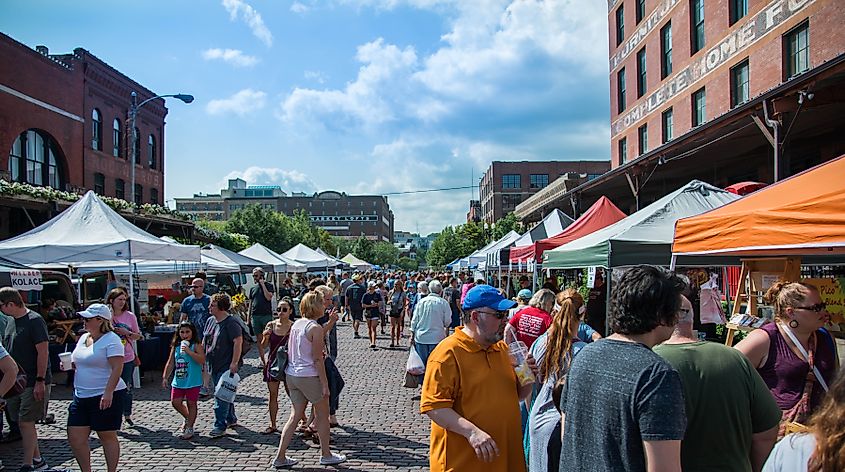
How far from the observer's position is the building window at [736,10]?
18688 mm

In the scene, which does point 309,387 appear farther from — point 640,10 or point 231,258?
point 640,10

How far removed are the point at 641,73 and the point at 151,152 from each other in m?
28.7

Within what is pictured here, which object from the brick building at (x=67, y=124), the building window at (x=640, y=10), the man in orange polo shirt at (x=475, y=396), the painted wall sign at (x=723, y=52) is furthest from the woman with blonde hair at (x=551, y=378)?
the building window at (x=640, y=10)

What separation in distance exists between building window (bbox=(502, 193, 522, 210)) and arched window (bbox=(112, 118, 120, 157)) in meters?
62.1

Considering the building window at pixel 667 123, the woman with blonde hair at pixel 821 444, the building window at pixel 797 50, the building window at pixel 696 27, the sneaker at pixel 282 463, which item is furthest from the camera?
the building window at pixel 667 123

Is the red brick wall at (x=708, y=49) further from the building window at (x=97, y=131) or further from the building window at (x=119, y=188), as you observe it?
the building window at (x=119, y=188)

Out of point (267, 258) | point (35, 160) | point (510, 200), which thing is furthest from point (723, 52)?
point (510, 200)

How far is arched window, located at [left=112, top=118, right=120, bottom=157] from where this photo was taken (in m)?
32.8

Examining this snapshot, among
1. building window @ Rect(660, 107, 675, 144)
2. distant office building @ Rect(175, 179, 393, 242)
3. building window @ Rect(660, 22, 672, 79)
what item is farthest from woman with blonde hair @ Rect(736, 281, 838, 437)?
distant office building @ Rect(175, 179, 393, 242)

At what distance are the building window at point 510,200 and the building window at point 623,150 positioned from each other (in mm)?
58613

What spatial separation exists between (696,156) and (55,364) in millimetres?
16069

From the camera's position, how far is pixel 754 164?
717 inches

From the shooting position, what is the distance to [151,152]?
37.6 meters

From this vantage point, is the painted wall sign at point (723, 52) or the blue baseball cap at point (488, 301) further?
the painted wall sign at point (723, 52)
